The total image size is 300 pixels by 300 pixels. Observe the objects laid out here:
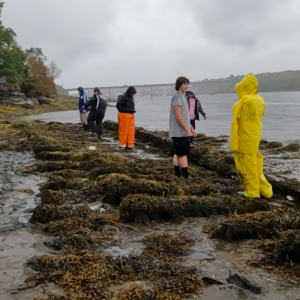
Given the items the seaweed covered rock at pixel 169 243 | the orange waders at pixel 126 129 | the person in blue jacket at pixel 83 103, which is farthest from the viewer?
the person in blue jacket at pixel 83 103

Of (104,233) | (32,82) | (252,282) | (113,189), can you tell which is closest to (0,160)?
(113,189)

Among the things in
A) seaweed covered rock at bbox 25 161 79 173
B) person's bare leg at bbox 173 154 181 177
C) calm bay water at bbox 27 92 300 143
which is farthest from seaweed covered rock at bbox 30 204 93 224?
calm bay water at bbox 27 92 300 143

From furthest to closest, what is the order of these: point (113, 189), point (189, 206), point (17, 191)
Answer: point (17, 191)
point (113, 189)
point (189, 206)

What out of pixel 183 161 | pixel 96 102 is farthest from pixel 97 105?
pixel 183 161

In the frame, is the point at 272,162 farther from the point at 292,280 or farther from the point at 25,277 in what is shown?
the point at 25,277

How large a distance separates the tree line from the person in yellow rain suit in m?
49.3

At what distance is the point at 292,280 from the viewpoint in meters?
2.76

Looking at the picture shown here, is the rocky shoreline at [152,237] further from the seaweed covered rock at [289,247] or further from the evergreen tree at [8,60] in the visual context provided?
the evergreen tree at [8,60]

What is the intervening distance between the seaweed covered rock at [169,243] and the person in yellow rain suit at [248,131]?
6.26 ft

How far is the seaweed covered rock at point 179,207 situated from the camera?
4316 mm

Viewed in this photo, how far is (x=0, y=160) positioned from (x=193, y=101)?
5.67m

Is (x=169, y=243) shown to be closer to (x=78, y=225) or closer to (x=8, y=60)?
(x=78, y=225)

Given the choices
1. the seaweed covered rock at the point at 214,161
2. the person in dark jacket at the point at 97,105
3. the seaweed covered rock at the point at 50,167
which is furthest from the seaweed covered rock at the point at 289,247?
the person in dark jacket at the point at 97,105

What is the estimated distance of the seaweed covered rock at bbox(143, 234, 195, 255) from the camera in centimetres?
337
